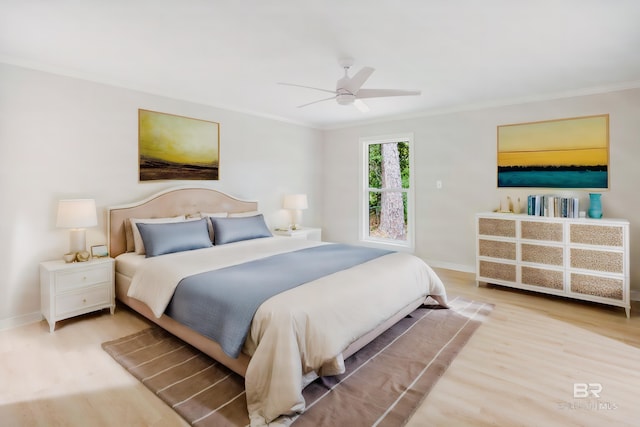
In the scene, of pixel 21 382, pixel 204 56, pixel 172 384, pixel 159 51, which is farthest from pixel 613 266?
pixel 21 382

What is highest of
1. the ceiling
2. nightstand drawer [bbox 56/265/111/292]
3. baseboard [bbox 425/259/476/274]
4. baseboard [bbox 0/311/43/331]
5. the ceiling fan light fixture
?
the ceiling

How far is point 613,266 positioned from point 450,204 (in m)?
1.95

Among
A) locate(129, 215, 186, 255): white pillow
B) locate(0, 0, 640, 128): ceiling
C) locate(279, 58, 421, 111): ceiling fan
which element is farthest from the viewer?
locate(129, 215, 186, 255): white pillow

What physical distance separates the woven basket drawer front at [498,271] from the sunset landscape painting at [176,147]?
143 inches

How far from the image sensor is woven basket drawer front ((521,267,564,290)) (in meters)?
3.64

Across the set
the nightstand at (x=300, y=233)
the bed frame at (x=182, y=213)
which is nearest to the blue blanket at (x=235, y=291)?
the bed frame at (x=182, y=213)

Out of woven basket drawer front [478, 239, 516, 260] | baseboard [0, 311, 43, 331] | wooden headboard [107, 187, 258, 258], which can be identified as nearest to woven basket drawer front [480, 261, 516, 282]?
woven basket drawer front [478, 239, 516, 260]

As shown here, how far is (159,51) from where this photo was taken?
2.78 metres

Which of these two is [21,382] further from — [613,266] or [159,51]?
[613,266]

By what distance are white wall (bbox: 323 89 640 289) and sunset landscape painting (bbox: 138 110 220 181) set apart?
8.06 feet

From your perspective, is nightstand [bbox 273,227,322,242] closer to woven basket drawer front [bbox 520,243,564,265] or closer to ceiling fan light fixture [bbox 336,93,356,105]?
ceiling fan light fixture [bbox 336,93,356,105]

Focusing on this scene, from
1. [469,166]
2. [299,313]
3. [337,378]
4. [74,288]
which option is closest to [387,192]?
[469,166]

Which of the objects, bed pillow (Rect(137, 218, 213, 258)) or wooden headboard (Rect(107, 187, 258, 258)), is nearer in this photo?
bed pillow (Rect(137, 218, 213, 258))

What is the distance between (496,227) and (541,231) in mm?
456
